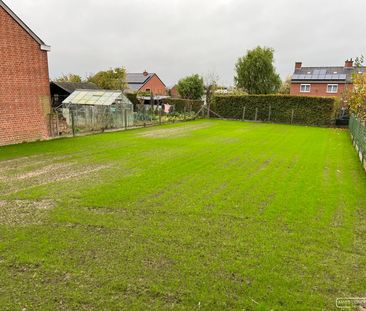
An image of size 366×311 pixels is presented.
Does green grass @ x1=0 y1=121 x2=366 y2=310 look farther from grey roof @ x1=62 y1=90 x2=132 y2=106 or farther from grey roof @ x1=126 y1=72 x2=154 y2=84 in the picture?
grey roof @ x1=126 y1=72 x2=154 y2=84

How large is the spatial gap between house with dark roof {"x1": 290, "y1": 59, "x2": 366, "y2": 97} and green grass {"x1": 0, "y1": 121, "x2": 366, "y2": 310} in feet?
117

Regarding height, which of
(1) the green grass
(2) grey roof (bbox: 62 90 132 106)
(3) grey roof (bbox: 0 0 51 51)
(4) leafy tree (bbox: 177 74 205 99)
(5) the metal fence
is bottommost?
(1) the green grass

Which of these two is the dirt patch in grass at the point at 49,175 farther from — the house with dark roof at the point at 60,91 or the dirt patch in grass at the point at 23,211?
the house with dark roof at the point at 60,91

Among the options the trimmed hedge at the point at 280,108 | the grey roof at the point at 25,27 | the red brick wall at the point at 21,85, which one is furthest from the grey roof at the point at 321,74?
the red brick wall at the point at 21,85

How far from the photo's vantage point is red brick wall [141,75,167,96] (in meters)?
54.9

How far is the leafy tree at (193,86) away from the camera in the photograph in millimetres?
42656

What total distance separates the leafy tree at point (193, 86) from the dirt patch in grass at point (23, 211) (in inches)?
1495

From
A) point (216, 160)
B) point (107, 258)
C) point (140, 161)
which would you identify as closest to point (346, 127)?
point (216, 160)

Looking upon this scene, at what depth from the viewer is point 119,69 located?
3869cm

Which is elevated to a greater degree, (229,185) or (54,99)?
(54,99)

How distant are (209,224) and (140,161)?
213 inches

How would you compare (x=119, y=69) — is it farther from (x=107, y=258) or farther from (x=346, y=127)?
(x=107, y=258)

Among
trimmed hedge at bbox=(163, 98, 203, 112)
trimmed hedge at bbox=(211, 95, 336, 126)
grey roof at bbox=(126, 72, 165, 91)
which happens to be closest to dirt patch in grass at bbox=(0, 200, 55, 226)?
trimmed hedge at bbox=(211, 95, 336, 126)

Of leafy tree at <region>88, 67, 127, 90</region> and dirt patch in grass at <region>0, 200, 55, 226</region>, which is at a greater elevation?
leafy tree at <region>88, 67, 127, 90</region>
